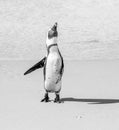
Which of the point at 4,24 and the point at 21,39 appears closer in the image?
the point at 21,39

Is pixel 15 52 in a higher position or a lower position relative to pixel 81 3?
lower

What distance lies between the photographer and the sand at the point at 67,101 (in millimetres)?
4898

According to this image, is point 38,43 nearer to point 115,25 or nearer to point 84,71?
point 115,25

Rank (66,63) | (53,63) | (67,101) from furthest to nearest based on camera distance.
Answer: (66,63), (67,101), (53,63)

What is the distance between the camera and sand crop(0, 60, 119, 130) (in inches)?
193

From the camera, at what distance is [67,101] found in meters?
6.41

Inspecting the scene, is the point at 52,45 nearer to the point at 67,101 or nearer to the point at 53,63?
the point at 53,63

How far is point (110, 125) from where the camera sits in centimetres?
476

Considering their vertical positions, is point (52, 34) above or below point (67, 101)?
above

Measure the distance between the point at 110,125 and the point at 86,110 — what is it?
3.03 ft

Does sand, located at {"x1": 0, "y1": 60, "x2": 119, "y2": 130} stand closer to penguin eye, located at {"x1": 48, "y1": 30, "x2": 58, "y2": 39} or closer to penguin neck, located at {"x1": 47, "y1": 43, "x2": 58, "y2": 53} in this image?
penguin neck, located at {"x1": 47, "y1": 43, "x2": 58, "y2": 53}

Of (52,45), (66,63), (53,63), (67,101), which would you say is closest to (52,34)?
(52,45)

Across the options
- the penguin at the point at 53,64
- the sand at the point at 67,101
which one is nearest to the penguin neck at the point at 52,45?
the penguin at the point at 53,64

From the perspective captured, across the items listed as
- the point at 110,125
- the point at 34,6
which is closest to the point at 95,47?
the point at 34,6
